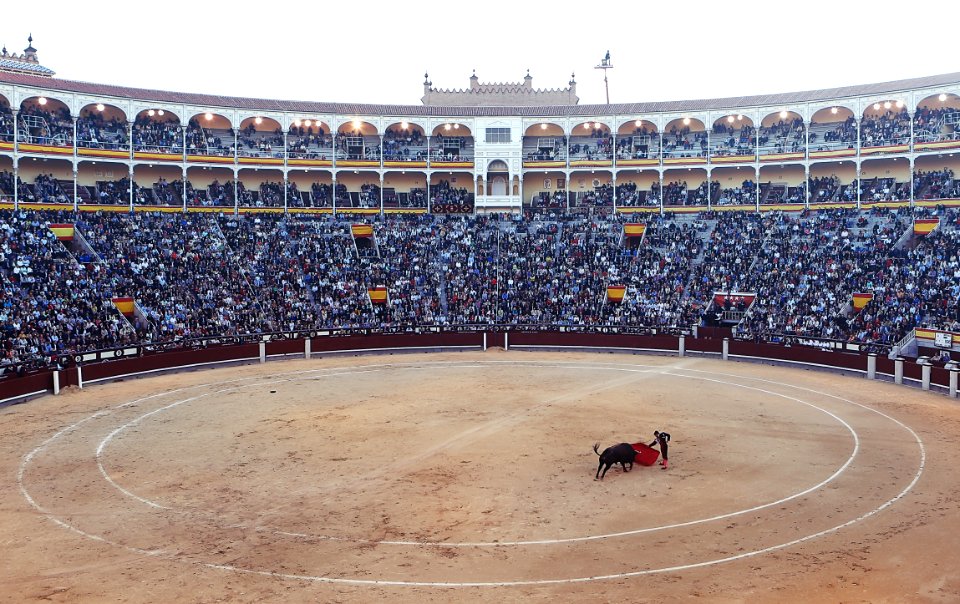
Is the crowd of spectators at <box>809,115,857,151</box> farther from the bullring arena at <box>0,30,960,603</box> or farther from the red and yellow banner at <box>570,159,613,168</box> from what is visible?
the red and yellow banner at <box>570,159,613,168</box>

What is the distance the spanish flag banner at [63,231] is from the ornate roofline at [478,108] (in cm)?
1180

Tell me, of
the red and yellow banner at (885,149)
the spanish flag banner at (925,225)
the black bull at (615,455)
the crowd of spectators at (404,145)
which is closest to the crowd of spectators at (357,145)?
the crowd of spectators at (404,145)

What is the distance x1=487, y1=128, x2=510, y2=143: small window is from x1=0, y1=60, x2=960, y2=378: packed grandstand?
36 centimetres

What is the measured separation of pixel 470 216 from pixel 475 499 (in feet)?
146

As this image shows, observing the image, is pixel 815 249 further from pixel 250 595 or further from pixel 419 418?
pixel 250 595

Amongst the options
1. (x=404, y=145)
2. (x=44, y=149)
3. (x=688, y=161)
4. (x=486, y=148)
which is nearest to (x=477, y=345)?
(x=486, y=148)

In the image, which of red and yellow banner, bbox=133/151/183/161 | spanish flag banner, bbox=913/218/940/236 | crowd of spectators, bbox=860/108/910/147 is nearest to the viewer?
spanish flag banner, bbox=913/218/940/236

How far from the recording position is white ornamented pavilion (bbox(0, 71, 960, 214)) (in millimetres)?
51219

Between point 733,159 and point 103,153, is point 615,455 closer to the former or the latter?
point 733,159

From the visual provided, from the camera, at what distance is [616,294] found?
46031 millimetres

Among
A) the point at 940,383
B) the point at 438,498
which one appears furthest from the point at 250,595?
the point at 940,383

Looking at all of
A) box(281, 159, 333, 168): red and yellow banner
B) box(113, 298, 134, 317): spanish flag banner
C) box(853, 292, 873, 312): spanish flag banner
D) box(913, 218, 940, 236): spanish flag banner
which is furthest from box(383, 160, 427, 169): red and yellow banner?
box(913, 218, 940, 236): spanish flag banner

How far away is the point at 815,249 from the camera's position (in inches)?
1806

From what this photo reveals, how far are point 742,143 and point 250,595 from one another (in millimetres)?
57343
